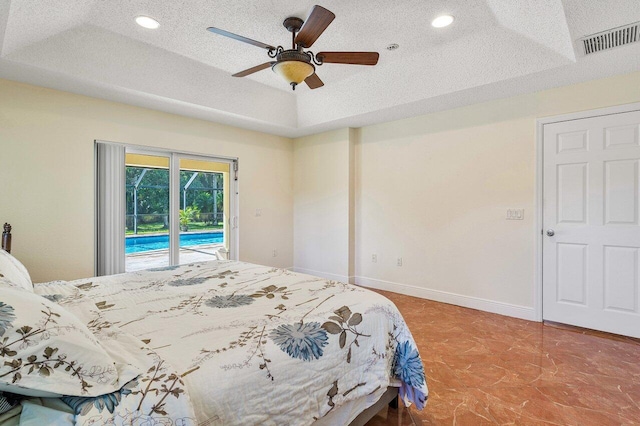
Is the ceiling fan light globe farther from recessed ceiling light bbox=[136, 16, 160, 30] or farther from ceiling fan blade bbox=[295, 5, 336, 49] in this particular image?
recessed ceiling light bbox=[136, 16, 160, 30]

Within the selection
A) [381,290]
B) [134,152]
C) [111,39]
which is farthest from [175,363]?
[381,290]

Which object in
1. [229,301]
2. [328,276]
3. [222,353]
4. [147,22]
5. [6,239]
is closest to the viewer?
[222,353]

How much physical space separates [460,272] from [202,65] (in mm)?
3815

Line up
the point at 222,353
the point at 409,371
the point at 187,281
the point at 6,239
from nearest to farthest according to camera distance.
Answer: the point at 222,353 → the point at 409,371 → the point at 187,281 → the point at 6,239

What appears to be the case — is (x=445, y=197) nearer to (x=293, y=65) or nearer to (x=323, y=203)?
(x=323, y=203)

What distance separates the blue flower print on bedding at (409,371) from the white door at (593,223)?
243 centimetres

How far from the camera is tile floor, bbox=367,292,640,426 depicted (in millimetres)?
1871

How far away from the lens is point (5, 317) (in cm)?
88

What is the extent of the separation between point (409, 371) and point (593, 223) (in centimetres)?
265

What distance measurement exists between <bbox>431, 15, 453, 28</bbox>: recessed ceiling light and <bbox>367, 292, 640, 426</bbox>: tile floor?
277 centimetres

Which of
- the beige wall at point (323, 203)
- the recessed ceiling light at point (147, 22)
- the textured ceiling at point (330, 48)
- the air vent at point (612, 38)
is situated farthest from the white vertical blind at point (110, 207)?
the air vent at point (612, 38)

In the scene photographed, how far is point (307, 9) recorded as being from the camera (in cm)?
251

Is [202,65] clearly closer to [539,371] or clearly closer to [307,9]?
[307,9]

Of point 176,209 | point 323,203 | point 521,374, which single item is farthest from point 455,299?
point 176,209
